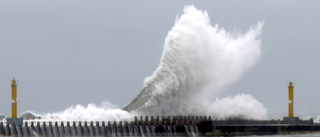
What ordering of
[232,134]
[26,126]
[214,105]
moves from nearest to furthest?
[26,126], [232,134], [214,105]

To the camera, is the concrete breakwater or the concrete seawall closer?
the concrete breakwater

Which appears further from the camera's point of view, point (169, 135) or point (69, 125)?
point (169, 135)

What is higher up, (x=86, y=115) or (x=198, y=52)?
(x=198, y=52)

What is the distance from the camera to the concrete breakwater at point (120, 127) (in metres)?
52.0

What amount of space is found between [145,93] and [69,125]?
11.1 metres

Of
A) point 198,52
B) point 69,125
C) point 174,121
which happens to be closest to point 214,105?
point 198,52

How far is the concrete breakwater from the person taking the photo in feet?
171

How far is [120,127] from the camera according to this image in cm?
5625

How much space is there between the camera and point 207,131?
6072 centimetres

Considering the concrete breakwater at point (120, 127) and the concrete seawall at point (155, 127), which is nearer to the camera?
the concrete breakwater at point (120, 127)

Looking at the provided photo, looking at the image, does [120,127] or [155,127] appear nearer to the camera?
[120,127]

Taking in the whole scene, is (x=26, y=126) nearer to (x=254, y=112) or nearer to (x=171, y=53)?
Result: (x=171, y=53)

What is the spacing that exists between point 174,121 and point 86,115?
20.7 feet

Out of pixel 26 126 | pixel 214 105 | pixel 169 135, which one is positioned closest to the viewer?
pixel 26 126
